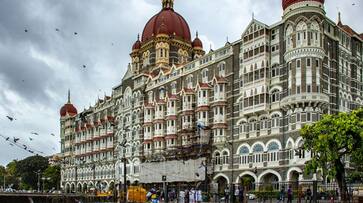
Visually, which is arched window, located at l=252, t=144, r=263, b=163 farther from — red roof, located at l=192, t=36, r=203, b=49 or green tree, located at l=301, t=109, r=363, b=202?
red roof, located at l=192, t=36, r=203, b=49

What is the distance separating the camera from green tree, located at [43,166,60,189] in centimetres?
12088

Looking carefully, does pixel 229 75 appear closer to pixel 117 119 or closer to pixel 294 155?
pixel 294 155

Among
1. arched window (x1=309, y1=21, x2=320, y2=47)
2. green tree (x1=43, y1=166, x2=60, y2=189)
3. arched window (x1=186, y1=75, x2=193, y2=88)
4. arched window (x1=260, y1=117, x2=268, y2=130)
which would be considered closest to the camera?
arched window (x1=309, y1=21, x2=320, y2=47)

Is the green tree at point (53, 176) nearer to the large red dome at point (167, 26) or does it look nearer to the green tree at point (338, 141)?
the large red dome at point (167, 26)

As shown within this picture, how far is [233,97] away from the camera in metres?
63.3

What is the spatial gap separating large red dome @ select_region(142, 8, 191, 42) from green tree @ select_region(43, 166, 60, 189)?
48059mm

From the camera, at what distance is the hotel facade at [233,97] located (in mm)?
53875

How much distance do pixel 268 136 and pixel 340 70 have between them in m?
11.3

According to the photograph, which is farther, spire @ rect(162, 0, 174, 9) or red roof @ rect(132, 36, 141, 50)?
spire @ rect(162, 0, 174, 9)

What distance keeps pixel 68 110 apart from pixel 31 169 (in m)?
21.4

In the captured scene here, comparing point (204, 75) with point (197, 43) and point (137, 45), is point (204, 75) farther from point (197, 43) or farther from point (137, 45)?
point (137, 45)

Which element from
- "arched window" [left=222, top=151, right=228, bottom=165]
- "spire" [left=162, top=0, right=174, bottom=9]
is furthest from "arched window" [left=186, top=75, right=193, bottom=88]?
"spire" [left=162, top=0, right=174, bottom=9]

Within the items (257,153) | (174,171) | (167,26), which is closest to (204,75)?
(174,171)

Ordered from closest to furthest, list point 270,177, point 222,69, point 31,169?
1. point 270,177
2. point 222,69
3. point 31,169
